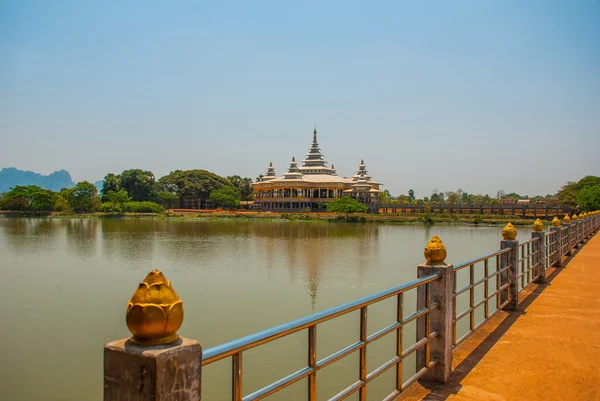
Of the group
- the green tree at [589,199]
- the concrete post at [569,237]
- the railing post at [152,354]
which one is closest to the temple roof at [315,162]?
the green tree at [589,199]

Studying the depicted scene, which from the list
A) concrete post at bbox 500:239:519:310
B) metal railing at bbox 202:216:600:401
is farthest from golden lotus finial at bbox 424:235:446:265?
concrete post at bbox 500:239:519:310

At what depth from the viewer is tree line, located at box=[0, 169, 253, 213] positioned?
66.6 m

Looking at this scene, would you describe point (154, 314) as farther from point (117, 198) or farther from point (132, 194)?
point (132, 194)

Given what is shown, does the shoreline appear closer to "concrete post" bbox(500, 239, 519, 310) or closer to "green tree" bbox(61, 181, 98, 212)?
"green tree" bbox(61, 181, 98, 212)

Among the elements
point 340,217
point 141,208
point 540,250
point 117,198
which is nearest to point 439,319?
point 540,250

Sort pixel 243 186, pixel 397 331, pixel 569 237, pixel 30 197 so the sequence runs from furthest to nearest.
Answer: pixel 243 186, pixel 30 197, pixel 569 237, pixel 397 331

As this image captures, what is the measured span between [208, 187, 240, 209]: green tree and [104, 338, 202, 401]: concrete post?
7440 cm

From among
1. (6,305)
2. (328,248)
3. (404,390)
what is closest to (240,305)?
(6,305)

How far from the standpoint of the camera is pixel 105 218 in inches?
2520

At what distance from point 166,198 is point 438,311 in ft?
242

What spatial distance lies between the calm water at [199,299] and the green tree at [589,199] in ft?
109

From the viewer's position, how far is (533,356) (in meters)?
5.05

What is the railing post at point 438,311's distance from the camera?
4.26 meters

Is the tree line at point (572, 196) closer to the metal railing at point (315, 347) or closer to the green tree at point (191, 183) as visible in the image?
the green tree at point (191, 183)
